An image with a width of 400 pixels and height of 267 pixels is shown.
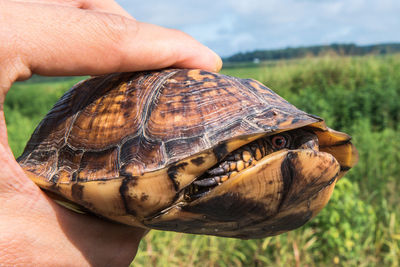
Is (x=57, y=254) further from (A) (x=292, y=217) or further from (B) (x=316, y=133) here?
(B) (x=316, y=133)

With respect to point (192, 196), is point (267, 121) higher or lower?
higher

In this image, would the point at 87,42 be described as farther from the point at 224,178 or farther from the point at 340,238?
the point at 340,238

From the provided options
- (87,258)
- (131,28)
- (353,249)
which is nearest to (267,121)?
(131,28)

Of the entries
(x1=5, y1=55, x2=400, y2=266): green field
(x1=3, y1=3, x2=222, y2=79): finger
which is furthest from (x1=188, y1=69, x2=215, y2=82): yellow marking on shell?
(x1=5, y1=55, x2=400, y2=266): green field

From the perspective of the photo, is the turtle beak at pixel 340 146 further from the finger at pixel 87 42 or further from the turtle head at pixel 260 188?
the finger at pixel 87 42

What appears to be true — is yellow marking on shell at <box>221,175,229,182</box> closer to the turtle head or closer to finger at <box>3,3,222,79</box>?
the turtle head

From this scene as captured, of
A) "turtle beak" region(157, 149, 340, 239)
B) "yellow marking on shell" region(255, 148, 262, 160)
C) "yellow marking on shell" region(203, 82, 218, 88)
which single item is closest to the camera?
"turtle beak" region(157, 149, 340, 239)

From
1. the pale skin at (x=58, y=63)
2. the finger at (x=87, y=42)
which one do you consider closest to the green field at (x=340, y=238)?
the pale skin at (x=58, y=63)
